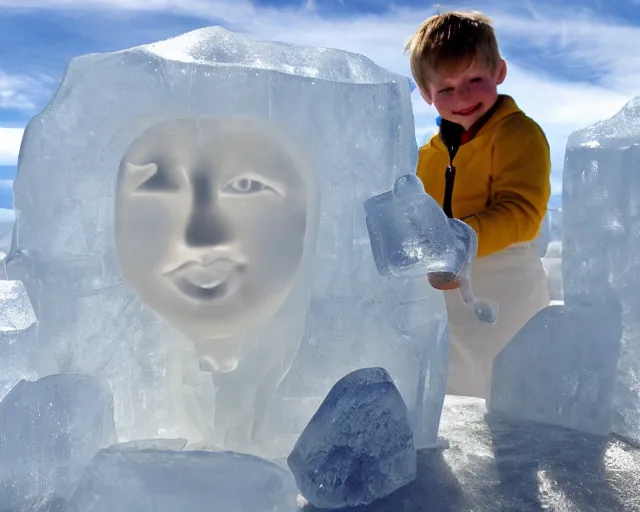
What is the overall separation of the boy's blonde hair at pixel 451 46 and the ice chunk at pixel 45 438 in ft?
4.49

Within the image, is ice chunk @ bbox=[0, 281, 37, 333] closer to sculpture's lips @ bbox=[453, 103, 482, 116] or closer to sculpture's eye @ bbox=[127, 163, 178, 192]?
sculpture's eye @ bbox=[127, 163, 178, 192]

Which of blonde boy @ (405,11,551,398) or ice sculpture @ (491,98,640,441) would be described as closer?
ice sculpture @ (491,98,640,441)

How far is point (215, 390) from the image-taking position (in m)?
1.61

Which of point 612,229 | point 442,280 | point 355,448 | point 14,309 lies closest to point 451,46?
point 612,229

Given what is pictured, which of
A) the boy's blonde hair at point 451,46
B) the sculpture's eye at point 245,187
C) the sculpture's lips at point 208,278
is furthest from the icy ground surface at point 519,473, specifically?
the boy's blonde hair at point 451,46

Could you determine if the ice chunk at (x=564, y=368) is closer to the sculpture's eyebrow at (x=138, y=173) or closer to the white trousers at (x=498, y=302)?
the white trousers at (x=498, y=302)

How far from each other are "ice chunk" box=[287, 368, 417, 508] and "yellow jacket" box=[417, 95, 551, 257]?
0.83 meters

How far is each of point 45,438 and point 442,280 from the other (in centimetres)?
90

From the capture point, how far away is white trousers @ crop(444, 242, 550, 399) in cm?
221

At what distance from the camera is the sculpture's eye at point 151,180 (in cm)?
146

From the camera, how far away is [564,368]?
1785 mm

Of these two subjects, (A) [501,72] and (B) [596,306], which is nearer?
(B) [596,306]

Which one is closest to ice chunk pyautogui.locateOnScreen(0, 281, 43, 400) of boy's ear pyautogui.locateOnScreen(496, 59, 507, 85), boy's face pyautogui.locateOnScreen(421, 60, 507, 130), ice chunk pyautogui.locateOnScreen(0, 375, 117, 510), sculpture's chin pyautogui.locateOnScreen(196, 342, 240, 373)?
ice chunk pyautogui.locateOnScreen(0, 375, 117, 510)

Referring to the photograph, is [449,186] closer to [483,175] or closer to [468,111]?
[483,175]
